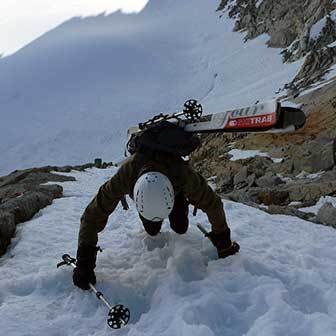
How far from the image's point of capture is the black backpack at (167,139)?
5.43 metres

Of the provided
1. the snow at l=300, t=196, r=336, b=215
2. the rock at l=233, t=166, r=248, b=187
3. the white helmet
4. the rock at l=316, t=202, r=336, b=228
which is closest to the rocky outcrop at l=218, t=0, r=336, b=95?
the rock at l=233, t=166, r=248, b=187

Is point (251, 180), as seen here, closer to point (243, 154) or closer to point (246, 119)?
point (243, 154)

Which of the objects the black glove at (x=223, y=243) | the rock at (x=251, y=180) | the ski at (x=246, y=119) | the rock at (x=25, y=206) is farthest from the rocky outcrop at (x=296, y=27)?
the ski at (x=246, y=119)

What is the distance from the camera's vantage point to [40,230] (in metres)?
8.28

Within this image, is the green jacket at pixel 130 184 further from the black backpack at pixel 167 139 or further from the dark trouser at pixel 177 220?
the dark trouser at pixel 177 220

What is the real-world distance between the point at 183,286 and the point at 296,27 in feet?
168

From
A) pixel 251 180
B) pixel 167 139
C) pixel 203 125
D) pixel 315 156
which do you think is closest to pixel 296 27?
pixel 251 180

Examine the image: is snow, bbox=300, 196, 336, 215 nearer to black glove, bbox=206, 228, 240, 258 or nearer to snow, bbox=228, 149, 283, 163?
black glove, bbox=206, 228, 240, 258

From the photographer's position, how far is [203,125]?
5.51 metres

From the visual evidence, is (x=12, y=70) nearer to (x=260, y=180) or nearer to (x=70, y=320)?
(x=260, y=180)

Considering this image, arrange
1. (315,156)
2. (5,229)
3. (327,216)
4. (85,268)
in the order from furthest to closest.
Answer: (315,156)
(327,216)
(5,229)
(85,268)

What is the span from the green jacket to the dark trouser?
36.5 inches

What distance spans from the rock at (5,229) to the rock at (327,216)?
17.5 feet

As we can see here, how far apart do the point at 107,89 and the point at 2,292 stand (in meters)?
60.1
